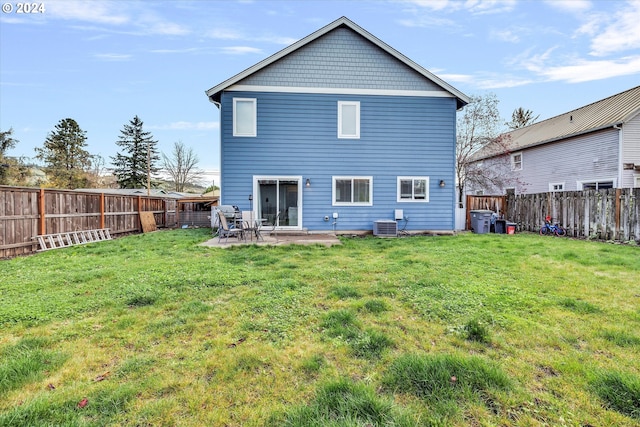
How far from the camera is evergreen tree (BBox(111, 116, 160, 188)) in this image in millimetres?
43906

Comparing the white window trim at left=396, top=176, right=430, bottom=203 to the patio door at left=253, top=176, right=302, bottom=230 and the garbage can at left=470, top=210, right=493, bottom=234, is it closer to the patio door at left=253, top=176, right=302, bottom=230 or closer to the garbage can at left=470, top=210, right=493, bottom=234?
the garbage can at left=470, top=210, right=493, bottom=234

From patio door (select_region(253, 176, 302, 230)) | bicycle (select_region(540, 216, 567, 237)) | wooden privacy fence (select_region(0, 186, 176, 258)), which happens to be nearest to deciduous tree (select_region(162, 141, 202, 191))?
wooden privacy fence (select_region(0, 186, 176, 258))

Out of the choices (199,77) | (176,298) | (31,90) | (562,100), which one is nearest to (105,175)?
(31,90)

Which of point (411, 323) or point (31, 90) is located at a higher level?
point (31, 90)

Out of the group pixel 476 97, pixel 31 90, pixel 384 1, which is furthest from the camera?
pixel 31 90

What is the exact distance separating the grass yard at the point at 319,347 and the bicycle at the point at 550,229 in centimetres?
678

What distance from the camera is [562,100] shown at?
26.4 meters

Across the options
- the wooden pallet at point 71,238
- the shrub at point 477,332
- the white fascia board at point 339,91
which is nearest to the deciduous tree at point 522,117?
the white fascia board at point 339,91

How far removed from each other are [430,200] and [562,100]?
24080 mm

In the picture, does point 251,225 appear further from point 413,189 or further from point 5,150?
point 5,150

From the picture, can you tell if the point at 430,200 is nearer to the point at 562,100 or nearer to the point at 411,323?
the point at 411,323

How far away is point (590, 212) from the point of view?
10.3m

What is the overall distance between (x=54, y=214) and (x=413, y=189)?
11966 mm

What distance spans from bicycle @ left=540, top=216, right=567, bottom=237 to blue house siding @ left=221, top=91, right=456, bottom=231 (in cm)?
361
